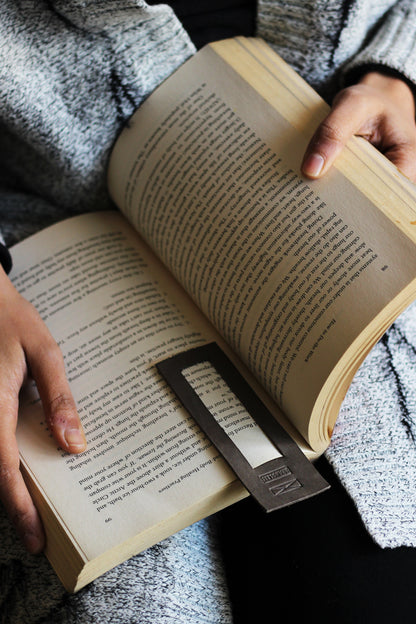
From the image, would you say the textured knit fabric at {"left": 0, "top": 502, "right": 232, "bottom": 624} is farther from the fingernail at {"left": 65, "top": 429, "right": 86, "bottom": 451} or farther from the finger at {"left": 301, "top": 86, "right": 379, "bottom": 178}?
the finger at {"left": 301, "top": 86, "right": 379, "bottom": 178}

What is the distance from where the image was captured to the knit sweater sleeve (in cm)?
71

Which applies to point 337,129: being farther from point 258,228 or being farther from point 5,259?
point 5,259

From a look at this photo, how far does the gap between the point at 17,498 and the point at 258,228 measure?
33 cm

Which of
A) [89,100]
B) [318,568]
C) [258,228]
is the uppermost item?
[89,100]

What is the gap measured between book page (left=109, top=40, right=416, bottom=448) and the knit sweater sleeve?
17 centimetres

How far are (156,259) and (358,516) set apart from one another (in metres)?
0.36

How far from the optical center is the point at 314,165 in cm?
54

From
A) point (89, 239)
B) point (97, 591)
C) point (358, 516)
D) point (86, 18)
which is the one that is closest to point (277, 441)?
point (358, 516)

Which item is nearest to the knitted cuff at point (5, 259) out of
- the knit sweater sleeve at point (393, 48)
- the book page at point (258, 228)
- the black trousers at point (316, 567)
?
the book page at point (258, 228)

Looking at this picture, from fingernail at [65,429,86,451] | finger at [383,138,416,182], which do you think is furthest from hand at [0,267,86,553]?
finger at [383,138,416,182]

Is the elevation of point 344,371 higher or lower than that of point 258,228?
lower

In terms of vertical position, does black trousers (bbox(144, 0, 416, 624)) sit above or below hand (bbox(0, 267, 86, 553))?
below

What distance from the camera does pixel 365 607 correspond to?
1.66ft

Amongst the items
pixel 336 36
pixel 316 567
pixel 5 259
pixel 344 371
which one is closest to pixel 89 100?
pixel 5 259
